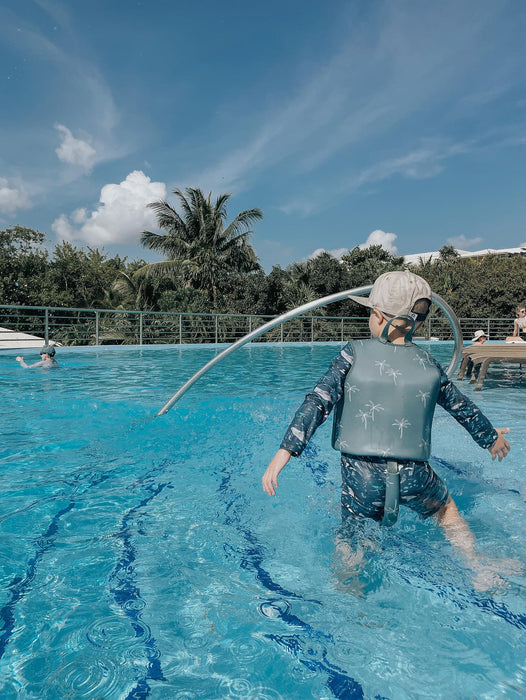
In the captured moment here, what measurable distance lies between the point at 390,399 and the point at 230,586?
1089 mm

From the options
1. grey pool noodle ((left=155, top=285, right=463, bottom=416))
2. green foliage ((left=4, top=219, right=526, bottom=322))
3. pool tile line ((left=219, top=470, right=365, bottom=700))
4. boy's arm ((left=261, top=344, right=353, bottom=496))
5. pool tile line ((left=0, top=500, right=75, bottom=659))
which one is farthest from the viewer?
green foliage ((left=4, top=219, right=526, bottom=322))

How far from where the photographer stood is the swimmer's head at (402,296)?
199 cm

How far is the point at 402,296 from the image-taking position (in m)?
1.99

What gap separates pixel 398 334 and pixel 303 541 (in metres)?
1.28

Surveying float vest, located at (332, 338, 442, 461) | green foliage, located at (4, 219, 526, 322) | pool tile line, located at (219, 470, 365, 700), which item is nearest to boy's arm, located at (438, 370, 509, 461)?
float vest, located at (332, 338, 442, 461)

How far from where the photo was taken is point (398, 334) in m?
2.00

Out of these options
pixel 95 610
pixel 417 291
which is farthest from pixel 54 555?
pixel 417 291

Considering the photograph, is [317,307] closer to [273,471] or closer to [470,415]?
[470,415]

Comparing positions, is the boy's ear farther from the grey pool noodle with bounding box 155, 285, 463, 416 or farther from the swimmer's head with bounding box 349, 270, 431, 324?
the grey pool noodle with bounding box 155, 285, 463, 416

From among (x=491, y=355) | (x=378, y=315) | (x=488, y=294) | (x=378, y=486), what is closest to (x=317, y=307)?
(x=378, y=315)

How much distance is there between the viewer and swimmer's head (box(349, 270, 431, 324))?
199 cm

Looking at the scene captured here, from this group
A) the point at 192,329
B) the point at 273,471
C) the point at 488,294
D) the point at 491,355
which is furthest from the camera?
the point at 488,294

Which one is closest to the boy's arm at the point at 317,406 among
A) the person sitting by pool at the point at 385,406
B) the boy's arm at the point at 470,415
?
the person sitting by pool at the point at 385,406

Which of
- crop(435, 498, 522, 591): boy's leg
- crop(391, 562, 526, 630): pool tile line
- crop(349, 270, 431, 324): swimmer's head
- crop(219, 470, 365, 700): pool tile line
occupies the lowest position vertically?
crop(219, 470, 365, 700): pool tile line
